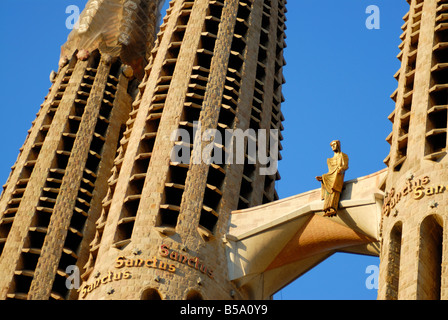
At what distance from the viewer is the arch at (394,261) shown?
50072 millimetres

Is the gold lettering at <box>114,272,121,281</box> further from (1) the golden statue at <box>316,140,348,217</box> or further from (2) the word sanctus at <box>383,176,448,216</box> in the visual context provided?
(2) the word sanctus at <box>383,176,448,216</box>

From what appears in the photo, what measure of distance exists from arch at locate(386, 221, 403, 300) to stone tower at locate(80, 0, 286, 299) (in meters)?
9.43

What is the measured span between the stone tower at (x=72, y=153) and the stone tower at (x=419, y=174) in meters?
18.6

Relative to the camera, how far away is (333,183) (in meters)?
56.6

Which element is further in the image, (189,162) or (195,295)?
(189,162)

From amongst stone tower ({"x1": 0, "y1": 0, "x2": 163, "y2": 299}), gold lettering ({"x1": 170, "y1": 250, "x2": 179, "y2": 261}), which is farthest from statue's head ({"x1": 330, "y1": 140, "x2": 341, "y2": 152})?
stone tower ({"x1": 0, "y1": 0, "x2": 163, "y2": 299})

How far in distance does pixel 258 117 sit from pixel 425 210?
1850 cm

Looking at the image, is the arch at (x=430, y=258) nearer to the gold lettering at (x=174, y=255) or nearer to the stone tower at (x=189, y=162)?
the stone tower at (x=189, y=162)

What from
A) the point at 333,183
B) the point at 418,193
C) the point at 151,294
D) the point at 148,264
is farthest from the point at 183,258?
the point at 418,193

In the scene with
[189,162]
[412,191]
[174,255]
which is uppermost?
[189,162]

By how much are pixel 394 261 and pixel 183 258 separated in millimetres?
10299

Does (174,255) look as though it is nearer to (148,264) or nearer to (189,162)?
(148,264)

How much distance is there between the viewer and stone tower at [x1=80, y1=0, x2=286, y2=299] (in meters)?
57.4
